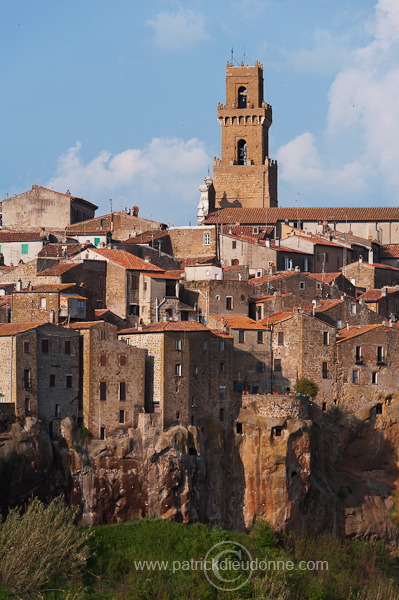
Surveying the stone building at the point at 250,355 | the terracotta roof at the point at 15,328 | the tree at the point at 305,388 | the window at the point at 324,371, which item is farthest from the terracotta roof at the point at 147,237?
the terracotta roof at the point at 15,328

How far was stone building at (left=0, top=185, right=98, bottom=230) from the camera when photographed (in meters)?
127

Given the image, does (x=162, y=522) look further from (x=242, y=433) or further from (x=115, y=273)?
(x=115, y=273)

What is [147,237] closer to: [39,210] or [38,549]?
[39,210]

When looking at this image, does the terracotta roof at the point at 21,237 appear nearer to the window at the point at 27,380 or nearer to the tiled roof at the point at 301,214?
the tiled roof at the point at 301,214

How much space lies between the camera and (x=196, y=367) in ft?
300

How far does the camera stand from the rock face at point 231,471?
281ft

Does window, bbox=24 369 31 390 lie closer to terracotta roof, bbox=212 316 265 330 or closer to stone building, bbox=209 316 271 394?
stone building, bbox=209 316 271 394

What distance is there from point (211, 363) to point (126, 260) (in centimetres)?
1152

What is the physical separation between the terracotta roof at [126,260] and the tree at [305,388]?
36.3 feet

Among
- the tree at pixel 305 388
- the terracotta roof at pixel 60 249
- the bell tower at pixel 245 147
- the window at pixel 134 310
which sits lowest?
the tree at pixel 305 388

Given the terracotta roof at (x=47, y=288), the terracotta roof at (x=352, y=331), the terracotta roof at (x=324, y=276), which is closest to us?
the terracotta roof at (x=47, y=288)

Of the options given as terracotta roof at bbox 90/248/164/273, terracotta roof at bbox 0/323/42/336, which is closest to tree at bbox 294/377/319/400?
terracotta roof at bbox 90/248/164/273

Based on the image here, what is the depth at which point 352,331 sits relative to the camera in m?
101

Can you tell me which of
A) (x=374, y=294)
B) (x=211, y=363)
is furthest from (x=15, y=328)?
(x=374, y=294)
